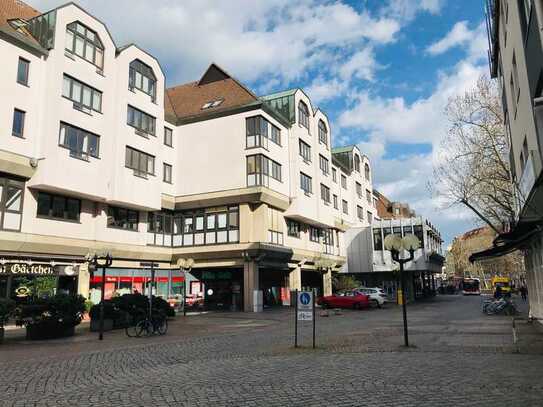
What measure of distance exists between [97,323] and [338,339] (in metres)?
10.5

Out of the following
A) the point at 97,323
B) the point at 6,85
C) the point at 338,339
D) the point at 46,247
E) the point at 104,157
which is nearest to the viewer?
the point at 338,339

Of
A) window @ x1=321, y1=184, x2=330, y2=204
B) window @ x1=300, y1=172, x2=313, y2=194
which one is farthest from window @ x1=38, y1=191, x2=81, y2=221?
window @ x1=321, y1=184, x2=330, y2=204

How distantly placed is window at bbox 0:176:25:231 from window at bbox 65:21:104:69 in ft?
27.0

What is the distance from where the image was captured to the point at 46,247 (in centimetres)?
2439

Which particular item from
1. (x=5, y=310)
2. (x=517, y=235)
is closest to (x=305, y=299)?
(x=517, y=235)

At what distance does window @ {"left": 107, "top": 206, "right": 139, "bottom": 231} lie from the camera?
2916 centimetres

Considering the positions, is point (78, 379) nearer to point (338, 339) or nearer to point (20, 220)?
point (338, 339)

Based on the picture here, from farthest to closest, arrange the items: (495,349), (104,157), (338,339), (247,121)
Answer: (247,121) < (104,157) < (338,339) < (495,349)

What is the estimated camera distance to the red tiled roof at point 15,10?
26575mm

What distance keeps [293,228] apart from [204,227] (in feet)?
27.6

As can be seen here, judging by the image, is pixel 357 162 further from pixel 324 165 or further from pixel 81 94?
pixel 81 94

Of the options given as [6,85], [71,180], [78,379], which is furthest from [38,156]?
[78,379]

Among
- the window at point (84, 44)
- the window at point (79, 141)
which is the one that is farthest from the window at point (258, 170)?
the window at point (84, 44)

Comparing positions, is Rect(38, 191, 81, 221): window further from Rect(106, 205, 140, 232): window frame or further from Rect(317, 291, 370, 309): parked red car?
Rect(317, 291, 370, 309): parked red car
